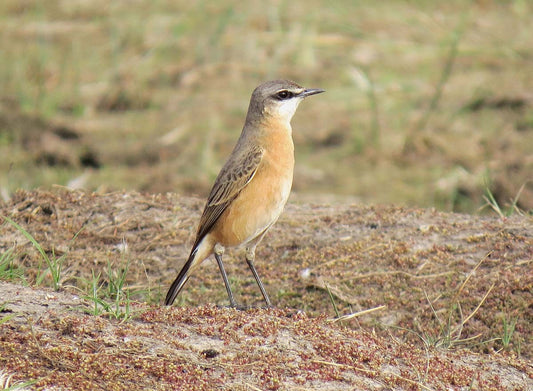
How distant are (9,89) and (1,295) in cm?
861

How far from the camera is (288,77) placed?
13750 mm

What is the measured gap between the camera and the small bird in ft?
22.1

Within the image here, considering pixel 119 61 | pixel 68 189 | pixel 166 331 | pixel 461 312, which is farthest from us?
pixel 119 61

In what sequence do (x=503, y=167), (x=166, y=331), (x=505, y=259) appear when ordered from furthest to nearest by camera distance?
(x=503, y=167)
(x=505, y=259)
(x=166, y=331)

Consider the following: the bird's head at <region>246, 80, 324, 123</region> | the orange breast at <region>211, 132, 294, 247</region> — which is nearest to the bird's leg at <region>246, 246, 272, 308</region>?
the orange breast at <region>211, 132, 294, 247</region>

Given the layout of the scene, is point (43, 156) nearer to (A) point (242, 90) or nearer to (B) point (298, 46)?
(A) point (242, 90)

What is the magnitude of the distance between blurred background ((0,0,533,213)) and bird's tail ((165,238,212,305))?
12.1 ft

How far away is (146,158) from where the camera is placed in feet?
40.2

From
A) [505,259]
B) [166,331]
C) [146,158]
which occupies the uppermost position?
[166,331]

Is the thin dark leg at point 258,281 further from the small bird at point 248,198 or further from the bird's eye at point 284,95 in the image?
the bird's eye at point 284,95

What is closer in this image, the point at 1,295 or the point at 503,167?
the point at 1,295

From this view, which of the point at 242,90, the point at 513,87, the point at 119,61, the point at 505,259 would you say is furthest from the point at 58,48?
the point at 505,259

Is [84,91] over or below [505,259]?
below

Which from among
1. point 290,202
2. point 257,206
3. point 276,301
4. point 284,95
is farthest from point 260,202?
point 290,202
